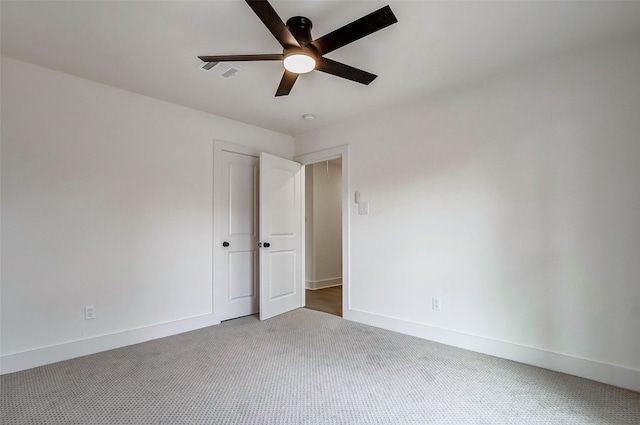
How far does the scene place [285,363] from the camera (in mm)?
2594

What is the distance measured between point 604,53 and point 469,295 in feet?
7.01

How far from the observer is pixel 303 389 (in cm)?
218

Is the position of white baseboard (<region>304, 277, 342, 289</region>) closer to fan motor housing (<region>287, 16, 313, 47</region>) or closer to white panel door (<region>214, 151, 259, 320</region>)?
white panel door (<region>214, 151, 259, 320</region>)

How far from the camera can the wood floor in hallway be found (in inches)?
171

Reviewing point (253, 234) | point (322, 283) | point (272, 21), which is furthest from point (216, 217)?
point (322, 283)

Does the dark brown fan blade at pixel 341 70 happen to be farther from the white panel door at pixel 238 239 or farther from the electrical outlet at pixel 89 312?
the electrical outlet at pixel 89 312

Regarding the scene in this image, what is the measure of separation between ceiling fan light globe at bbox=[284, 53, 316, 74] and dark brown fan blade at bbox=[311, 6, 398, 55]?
9cm

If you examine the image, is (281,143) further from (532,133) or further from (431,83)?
(532,133)

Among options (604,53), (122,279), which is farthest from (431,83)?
(122,279)

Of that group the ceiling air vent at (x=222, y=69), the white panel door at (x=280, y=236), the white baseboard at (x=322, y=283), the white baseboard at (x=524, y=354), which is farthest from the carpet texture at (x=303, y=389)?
the white baseboard at (x=322, y=283)

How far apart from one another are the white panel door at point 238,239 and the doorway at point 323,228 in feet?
5.52

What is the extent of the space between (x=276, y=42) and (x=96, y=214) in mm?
2198

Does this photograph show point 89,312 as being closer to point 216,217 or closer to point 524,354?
point 216,217

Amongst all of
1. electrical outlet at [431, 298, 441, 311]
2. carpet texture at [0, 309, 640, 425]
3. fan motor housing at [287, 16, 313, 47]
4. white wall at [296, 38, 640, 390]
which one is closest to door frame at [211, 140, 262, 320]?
carpet texture at [0, 309, 640, 425]
